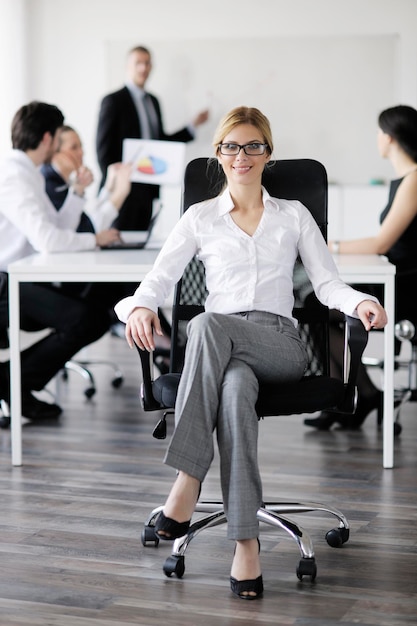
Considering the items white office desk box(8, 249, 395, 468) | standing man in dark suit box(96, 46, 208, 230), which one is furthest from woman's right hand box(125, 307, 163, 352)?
standing man in dark suit box(96, 46, 208, 230)

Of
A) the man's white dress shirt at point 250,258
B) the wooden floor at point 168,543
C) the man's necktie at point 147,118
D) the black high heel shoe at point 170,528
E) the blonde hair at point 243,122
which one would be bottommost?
the wooden floor at point 168,543

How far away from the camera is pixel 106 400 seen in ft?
16.1

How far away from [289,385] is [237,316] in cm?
24

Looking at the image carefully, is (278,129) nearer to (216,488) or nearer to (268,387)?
(216,488)

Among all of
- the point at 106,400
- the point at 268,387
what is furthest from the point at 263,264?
the point at 106,400

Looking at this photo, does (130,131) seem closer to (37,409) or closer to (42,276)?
Result: (37,409)

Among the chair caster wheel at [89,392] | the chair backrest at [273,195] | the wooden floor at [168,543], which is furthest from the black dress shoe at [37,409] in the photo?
the chair backrest at [273,195]

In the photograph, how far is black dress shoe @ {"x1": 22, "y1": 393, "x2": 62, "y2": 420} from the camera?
4445 millimetres

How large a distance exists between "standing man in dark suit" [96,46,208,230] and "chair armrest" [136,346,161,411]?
3.70m

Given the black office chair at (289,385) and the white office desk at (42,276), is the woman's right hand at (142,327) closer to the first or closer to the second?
the black office chair at (289,385)

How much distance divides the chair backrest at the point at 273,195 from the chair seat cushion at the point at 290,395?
0.81 feet

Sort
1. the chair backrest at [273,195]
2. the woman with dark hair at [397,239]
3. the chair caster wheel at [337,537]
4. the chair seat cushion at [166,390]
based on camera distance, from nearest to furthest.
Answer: the chair seat cushion at [166,390] < the chair caster wheel at [337,537] < the chair backrest at [273,195] < the woman with dark hair at [397,239]

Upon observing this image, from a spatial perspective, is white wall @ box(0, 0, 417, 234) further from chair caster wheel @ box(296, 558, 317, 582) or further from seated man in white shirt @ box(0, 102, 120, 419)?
chair caster wheel @ box(296, 558, 317, 582)

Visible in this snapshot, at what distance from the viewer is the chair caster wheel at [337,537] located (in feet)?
8.84
